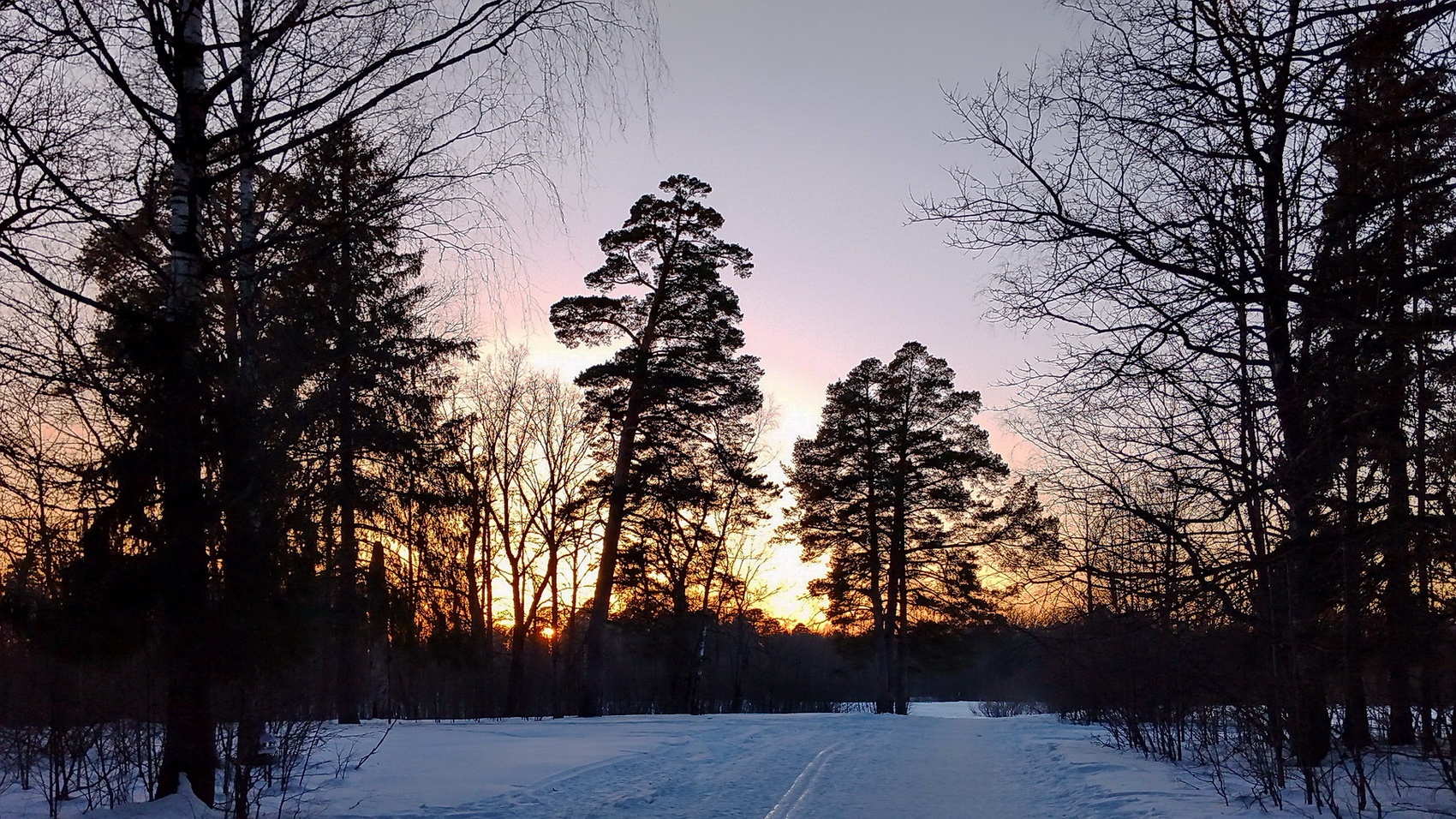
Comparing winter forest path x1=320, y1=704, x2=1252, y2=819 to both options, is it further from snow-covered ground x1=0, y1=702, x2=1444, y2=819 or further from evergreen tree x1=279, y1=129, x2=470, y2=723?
evergreen tree x1=279, y1=129, x2=470, y2=723

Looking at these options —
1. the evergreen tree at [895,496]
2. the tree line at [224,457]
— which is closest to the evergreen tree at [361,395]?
the tree line at [224,457]

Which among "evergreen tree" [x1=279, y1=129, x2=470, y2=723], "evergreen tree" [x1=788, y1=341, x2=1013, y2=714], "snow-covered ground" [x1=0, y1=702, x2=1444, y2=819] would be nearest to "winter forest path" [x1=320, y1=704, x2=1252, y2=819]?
"snow-covered ground" [x1=0, y1=702, x2=1444, y2=819]

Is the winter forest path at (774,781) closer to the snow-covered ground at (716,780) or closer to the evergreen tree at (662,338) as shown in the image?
the snow-covered ground at (716,780)

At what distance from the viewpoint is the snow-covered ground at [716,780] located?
877 cm

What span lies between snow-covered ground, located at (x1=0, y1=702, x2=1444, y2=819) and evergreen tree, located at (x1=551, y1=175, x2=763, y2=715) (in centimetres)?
1077

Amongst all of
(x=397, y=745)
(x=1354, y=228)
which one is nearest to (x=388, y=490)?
(x=397, y=745)

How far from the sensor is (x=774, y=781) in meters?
11.5

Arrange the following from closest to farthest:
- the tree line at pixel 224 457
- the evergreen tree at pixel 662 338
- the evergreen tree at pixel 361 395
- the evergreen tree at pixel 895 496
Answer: the tree line at pixel 224 457, the evergreen tree at pixel 361 395, the evergreen tree at pixel 662 338, the evergreen tree at pixel 895 496

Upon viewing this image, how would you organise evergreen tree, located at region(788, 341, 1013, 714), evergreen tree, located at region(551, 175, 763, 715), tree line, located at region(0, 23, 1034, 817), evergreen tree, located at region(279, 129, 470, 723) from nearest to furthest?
1. tree line, located at region(0, 23, 1034, 817)
2. evergreen tree, located at region(279, 129, 470, 723)
3. evergreen tree, located at region(551, 175, 763, 715)
4. evergreen tree, located at region(788, 341, 1013, 714)

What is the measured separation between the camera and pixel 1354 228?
6125mm

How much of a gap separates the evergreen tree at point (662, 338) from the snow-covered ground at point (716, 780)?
1077cm

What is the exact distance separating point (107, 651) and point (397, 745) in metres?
8.19

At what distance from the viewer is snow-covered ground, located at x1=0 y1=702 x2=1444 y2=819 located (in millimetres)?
8773

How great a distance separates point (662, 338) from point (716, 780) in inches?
708
